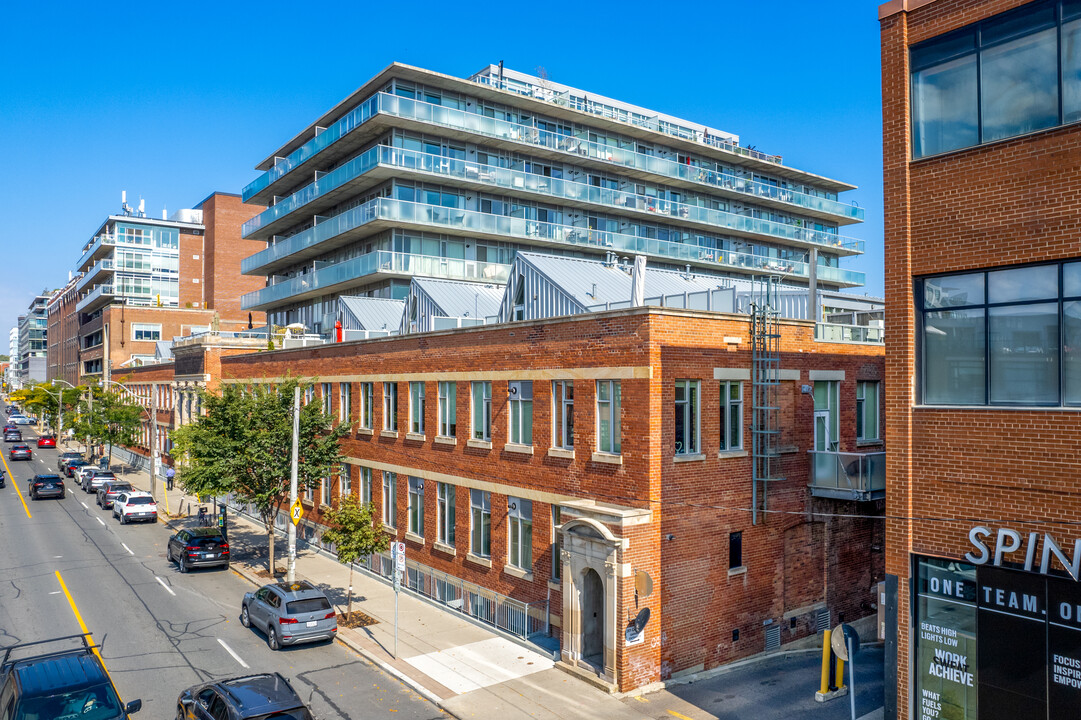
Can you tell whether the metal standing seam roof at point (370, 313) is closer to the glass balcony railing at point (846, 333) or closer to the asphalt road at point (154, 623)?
the asphalt road at point (154, 623)

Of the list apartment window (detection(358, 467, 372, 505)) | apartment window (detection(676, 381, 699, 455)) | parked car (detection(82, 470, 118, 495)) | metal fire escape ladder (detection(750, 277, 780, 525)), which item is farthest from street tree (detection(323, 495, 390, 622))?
parked car (detection(82, 470, 118, 495))

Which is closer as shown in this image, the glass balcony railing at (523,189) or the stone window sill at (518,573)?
the stone window sill at (518,573)

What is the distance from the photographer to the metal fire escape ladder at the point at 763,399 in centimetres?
2194

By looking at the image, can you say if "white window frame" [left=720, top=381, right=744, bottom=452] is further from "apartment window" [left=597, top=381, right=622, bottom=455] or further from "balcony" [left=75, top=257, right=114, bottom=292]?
"balcony" [left=75, top=257, right=114, bottom=292]

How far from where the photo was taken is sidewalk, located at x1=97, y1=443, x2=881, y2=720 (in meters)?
17.3

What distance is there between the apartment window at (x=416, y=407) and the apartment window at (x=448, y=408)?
1537mm

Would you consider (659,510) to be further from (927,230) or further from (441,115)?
(441,115)

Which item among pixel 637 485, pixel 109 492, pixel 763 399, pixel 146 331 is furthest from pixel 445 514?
pixel 146 331

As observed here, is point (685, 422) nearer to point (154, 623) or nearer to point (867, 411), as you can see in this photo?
point (867, 411)

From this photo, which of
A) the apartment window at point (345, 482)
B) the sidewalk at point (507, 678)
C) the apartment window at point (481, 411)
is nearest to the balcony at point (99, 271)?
the apartment window at point (345, 482)

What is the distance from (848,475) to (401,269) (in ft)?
90.6

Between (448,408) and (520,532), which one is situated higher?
(448,408)

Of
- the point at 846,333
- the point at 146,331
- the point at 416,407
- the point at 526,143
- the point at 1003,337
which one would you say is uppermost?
the point at 526,143

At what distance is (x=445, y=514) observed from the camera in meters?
27.4
